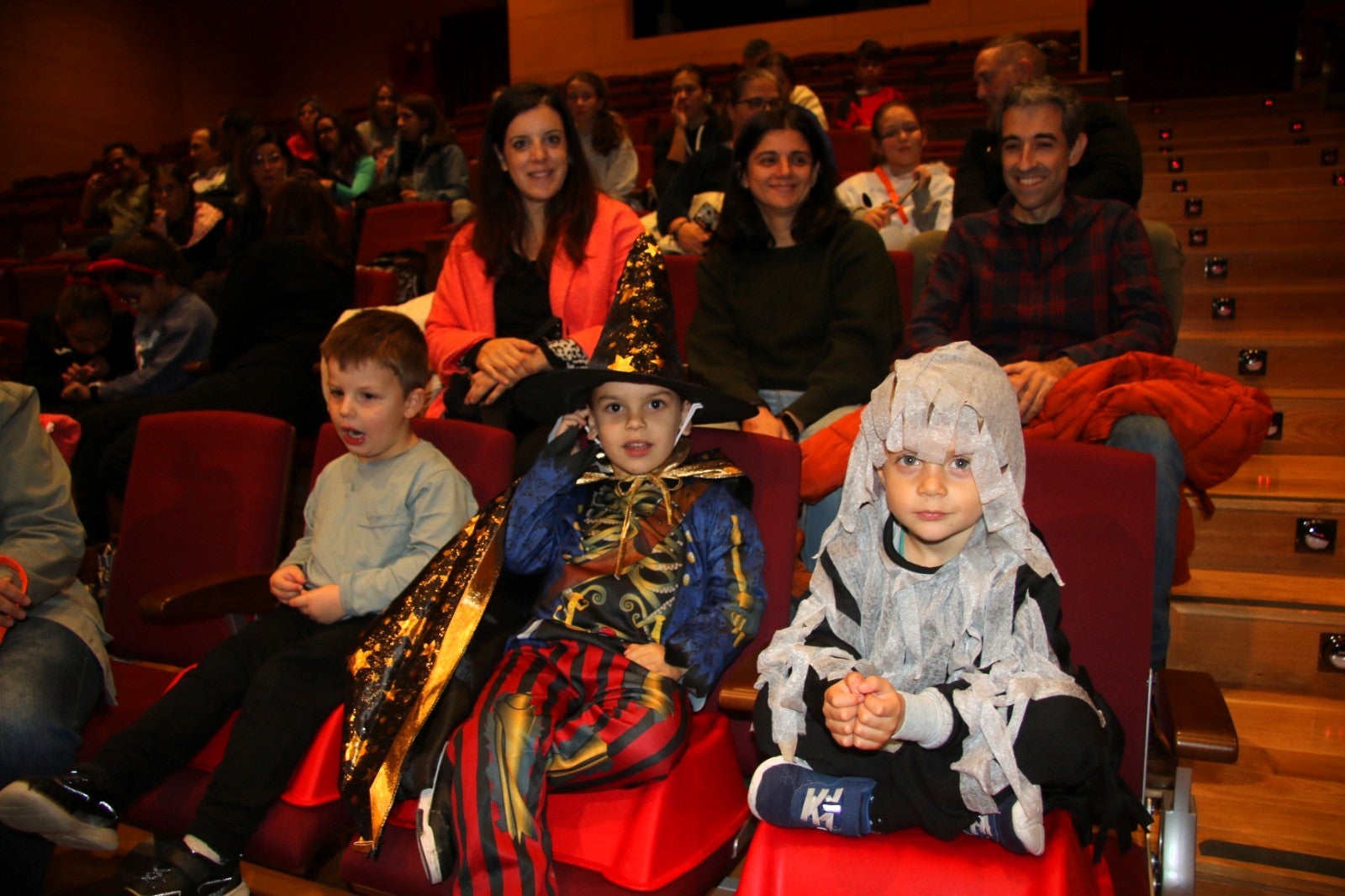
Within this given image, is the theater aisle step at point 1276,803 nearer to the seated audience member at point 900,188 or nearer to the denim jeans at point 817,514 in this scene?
the denim jeans at point 817,514

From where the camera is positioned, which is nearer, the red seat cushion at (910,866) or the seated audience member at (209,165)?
the red seat cushion at (910,866)

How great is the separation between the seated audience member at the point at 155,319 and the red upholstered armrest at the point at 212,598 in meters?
1.80

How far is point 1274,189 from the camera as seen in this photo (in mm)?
4598

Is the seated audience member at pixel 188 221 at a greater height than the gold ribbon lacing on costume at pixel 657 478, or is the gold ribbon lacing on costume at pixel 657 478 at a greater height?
the seated audience member at pixel 188 221

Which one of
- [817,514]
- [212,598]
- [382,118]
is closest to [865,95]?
[382,118]

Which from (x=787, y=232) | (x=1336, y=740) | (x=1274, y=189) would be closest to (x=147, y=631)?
(x=787, y=232)

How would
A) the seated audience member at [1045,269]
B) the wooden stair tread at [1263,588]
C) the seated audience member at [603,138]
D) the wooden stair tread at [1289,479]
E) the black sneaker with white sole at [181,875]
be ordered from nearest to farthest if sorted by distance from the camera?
the black sneaker with white sole at [181,875] → the seated audience member at [1045,269] → the wooden stair tread at [1263,588] → the wooden stair tread at [1289,479] → the seated audience member at [603,138]

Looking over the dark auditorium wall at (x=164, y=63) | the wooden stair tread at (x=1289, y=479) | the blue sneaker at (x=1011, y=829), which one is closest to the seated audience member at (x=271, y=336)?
the blue sneaker at (x=1011, y=829)

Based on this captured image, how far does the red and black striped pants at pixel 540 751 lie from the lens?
1367mm

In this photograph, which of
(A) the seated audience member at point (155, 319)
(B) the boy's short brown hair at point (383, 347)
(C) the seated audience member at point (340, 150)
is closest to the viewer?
(B) the boy's short brown hair at point (383, 347)

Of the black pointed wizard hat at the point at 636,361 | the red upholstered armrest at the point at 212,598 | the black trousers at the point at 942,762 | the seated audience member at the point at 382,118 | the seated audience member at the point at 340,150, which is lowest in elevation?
the black trousers at the point at 942,762

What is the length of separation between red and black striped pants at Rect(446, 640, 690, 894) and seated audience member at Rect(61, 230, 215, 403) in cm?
249

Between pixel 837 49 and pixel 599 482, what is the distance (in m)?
9.06

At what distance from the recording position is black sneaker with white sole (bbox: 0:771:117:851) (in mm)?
1522
